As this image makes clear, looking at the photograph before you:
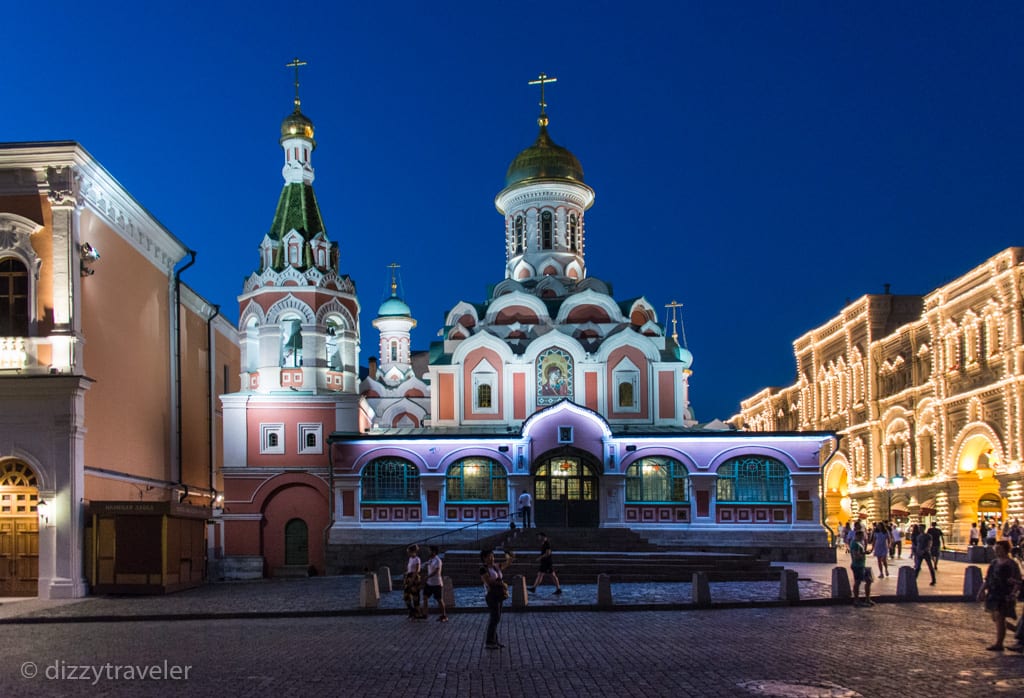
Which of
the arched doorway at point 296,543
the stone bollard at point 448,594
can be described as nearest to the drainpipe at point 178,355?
the arched doorway at point 296,543

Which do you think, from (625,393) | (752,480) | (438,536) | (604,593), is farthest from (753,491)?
(604,593)

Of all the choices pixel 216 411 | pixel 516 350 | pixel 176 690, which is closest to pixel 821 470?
pixel 516 350

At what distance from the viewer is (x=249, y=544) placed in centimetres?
3484

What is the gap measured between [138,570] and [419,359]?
4825cm

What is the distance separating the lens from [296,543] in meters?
35.3

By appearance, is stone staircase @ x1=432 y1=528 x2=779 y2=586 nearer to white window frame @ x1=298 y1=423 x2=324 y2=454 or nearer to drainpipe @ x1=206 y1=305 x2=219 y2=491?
white window frame @ x1=298 y1=423 x2=324 y2=454

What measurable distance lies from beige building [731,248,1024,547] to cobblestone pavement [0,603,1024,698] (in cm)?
2259

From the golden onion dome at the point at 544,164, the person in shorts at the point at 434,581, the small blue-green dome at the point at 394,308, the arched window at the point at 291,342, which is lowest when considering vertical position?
the person in shorts at the point at 434,581

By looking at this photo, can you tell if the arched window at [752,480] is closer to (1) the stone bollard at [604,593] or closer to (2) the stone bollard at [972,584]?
(2) the stone bollard at [972,584]

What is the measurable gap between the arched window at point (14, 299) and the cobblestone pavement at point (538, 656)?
8230 millimetres

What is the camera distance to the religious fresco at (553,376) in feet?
121

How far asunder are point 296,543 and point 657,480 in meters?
12.0

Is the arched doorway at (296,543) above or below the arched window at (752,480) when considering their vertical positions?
below

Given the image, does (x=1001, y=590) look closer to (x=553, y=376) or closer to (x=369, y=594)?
(x=369, y=594)
